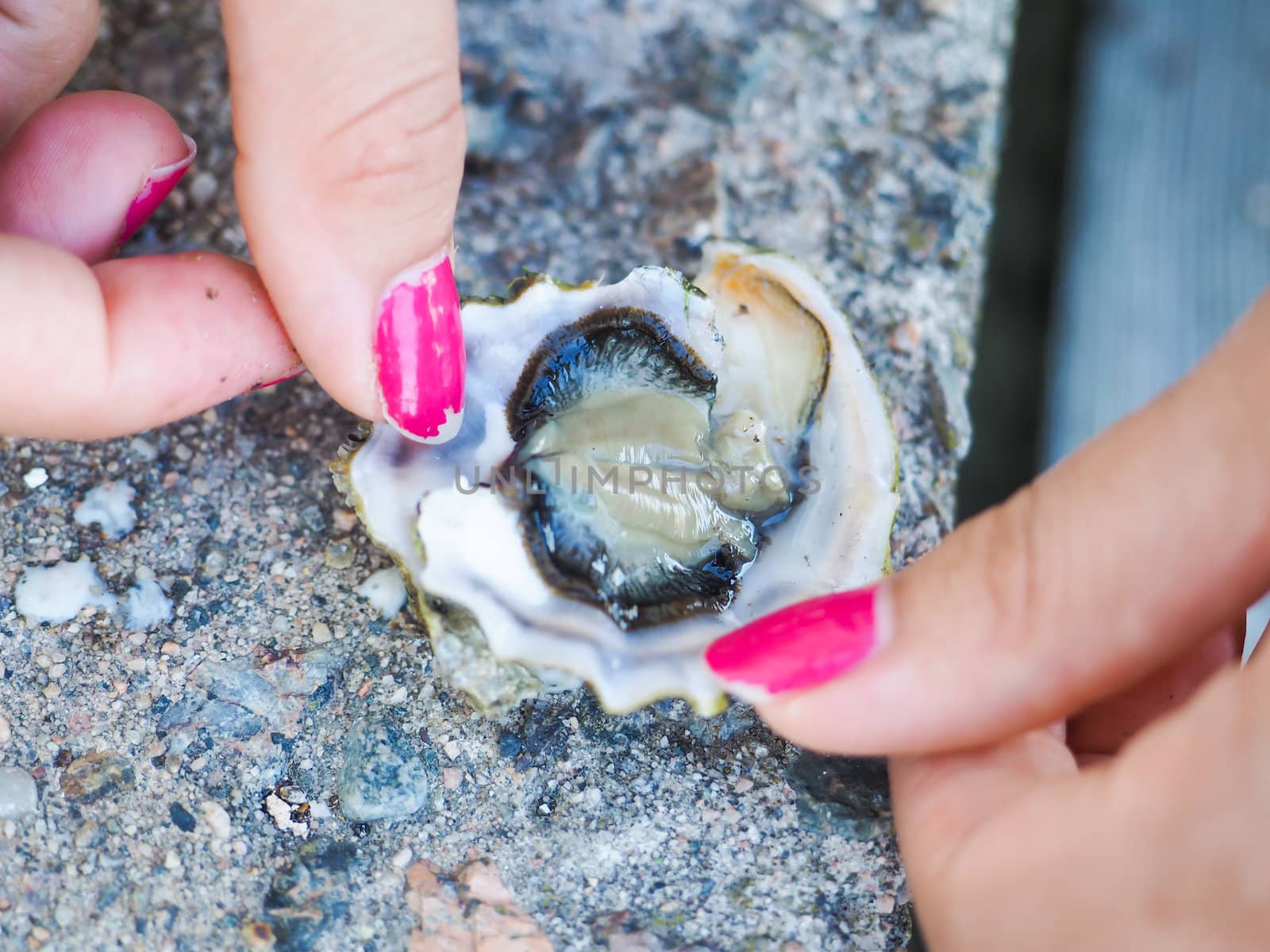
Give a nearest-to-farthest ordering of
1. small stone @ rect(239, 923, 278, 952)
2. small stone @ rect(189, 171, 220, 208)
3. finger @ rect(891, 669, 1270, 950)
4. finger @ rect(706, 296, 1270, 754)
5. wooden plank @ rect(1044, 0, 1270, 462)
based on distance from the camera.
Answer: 1. finger @ rect(891, 669, 1270, 950)
2. finger @ rect(706, 296, 1270, 754)
3. small stone @ rect(239, 923, 278, 952)
4. small stone @ rect(189, 171, 220, 208)
5. wooden plank @ rect(1044, 0, 1270, 462)

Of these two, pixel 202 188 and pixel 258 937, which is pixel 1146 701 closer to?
pixel 258 937

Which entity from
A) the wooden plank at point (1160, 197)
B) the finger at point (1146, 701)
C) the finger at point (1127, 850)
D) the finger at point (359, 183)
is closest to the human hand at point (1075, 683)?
the finger at point (1127, 850)

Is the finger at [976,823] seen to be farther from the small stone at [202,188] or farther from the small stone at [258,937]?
the small stone at [202,188]

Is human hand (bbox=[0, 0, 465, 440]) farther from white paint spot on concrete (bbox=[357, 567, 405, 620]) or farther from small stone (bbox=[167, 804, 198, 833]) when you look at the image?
small stone (bbox=[167, 804, 198, 833])

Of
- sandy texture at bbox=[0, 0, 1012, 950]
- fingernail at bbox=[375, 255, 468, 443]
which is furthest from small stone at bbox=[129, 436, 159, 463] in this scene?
fingernail at bbox=[375, 255, 468, 443]

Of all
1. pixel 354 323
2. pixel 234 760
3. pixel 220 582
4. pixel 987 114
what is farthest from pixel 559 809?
pixel 987 114

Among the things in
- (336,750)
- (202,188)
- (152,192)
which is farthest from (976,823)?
(202,188)

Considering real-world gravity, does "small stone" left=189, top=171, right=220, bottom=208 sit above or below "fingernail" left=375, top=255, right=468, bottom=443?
below
